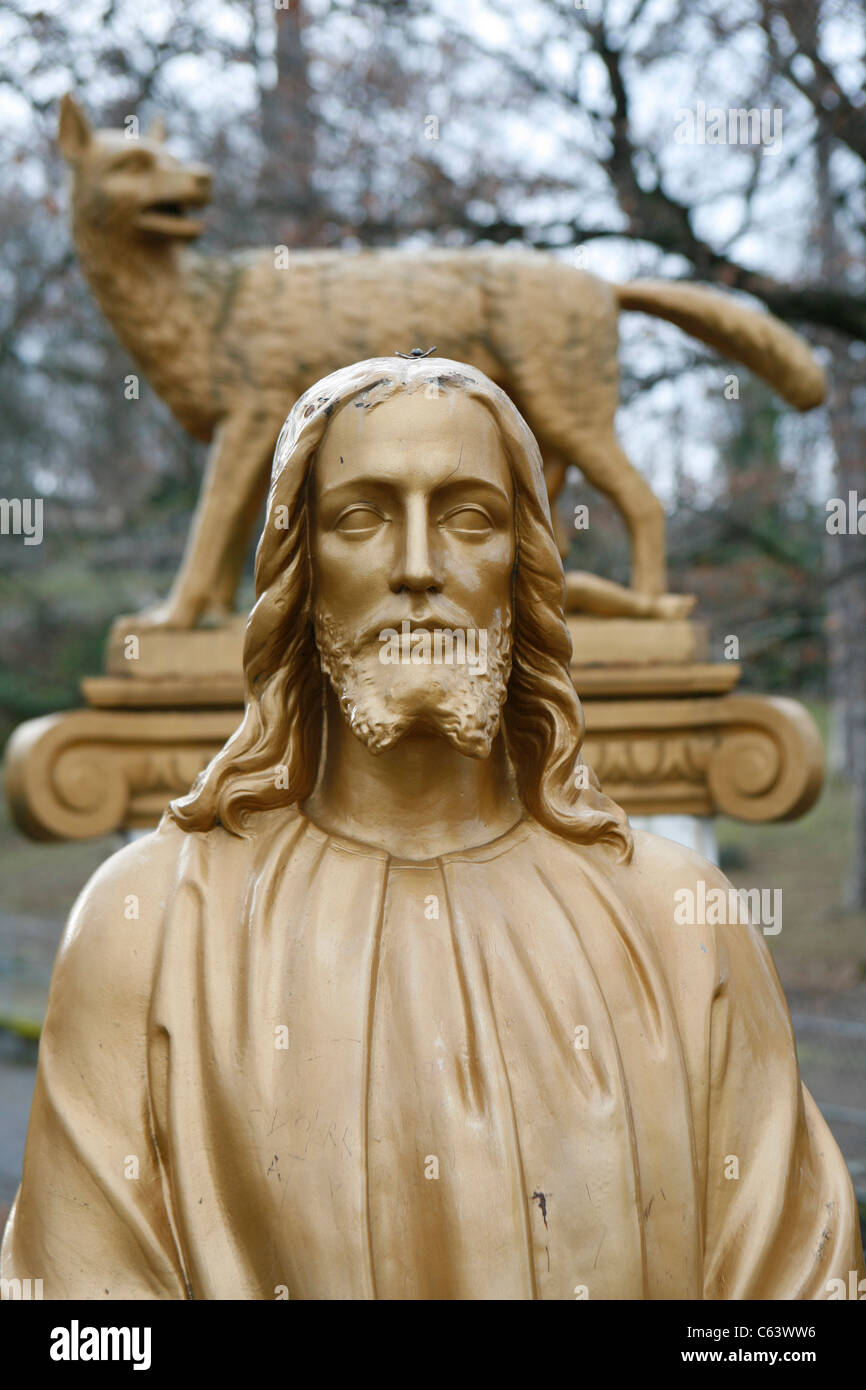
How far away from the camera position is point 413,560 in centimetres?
205

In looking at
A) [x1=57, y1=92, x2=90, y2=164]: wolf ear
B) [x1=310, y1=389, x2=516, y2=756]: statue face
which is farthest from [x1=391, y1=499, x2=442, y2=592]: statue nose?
[x1=57, y1=92, x2=90, y2=164]: wolf ear

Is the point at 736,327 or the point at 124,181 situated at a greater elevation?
the point at 124,181

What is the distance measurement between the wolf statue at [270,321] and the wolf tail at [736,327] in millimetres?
337

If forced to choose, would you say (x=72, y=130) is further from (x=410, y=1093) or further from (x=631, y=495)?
(x=410, y=1093)

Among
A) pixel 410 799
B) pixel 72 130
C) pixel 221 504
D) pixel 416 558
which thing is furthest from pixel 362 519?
pixel 72 130

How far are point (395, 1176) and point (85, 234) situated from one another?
435 centimetres

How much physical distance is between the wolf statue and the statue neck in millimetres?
3196

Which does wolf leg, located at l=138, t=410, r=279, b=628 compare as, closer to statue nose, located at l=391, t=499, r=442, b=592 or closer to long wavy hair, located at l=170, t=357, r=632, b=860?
long wavy hair, located at l=170, t=357, r=632, b=860

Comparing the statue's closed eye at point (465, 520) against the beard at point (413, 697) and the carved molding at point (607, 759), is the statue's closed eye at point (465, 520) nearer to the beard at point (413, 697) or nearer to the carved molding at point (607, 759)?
the beard at point (413, 697)

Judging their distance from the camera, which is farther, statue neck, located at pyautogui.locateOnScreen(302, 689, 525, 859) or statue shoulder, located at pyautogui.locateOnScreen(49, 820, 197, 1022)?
statue neck, located at pyautogui.locateOnScreen(302, 689, 525, 859)

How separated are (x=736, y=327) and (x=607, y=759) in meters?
1.83

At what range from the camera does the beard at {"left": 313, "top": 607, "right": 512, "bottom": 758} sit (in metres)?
2.08
